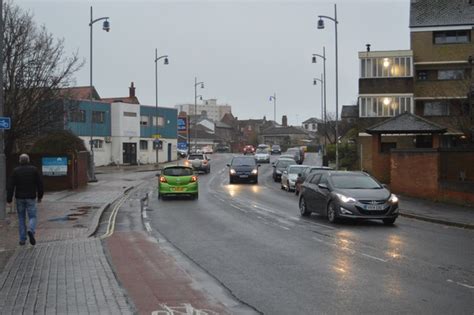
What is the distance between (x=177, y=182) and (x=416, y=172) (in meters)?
10.2

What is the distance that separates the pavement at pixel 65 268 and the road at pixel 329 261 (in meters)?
1.02

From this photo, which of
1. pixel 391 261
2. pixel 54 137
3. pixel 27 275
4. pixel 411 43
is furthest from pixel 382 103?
pixel 27 275

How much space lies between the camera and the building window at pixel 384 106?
147 feet

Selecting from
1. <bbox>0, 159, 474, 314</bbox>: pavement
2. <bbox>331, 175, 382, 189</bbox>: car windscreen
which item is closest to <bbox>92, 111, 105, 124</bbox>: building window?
<bbox>0, 159, 474, 314</bbox>: pavement

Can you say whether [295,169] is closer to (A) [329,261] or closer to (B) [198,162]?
(B) [198,162]

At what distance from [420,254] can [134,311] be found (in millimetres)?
6295

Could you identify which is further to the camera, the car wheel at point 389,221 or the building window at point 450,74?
the building window at point 450,74

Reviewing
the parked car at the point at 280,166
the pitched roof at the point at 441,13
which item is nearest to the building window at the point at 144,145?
the parked car at the point at 280,166

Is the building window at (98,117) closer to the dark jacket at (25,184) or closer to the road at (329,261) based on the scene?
the road at (329,261)

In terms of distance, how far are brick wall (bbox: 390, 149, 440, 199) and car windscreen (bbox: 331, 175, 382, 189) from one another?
780 centimetres

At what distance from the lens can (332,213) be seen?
16781 millimetres

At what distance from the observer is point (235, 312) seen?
7.04m

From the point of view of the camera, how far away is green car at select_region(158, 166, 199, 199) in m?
25.8

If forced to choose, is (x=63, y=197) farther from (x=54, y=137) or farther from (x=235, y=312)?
(x=235, y=312)
